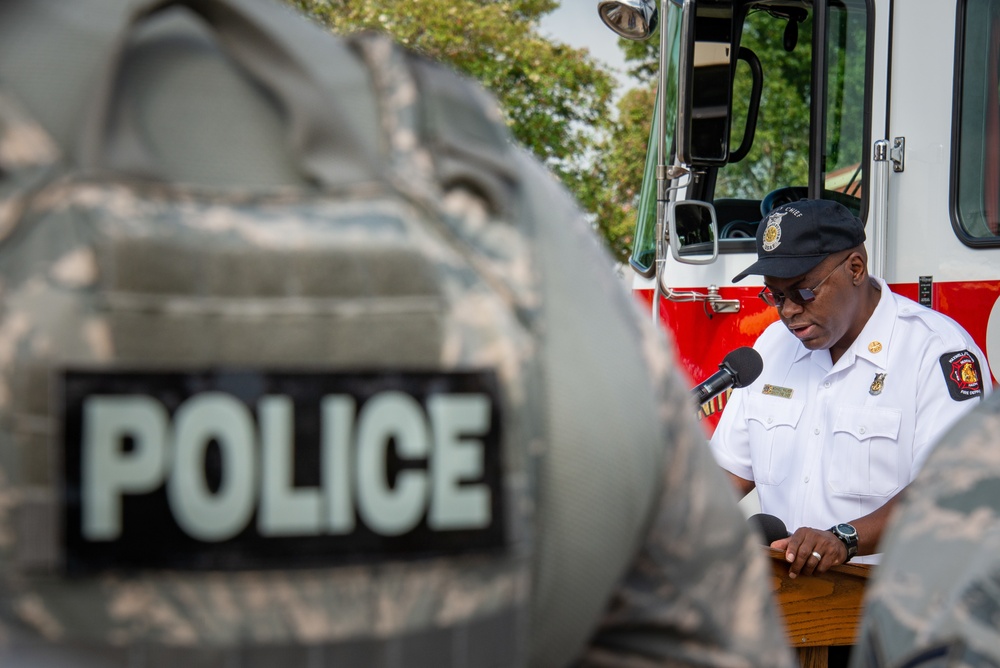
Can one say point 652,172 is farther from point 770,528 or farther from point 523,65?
point 523,65

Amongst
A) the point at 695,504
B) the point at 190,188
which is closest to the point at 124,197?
the point at 190,188

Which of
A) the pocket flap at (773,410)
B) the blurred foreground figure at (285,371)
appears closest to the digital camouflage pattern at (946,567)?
the blurred foreground figure at (285,371)

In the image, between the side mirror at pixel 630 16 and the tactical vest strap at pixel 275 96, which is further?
the side mirror at pixel 630 16

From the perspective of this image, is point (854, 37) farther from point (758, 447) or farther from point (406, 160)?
point (406, 160)

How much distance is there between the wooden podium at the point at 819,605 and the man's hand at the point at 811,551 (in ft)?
0.05

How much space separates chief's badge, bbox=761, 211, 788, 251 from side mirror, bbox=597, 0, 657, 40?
3.28 feet

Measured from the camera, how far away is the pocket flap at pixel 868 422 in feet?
9.30

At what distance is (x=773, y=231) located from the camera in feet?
10.2

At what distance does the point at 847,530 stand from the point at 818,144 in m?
1.31

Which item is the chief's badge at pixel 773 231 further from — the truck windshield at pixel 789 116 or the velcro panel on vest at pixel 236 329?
the velcro panel on vest at pixel 236 329

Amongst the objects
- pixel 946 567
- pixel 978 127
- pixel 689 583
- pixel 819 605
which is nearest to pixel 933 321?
pixel 978 127

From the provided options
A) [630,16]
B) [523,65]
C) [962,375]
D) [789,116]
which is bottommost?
[962,375]

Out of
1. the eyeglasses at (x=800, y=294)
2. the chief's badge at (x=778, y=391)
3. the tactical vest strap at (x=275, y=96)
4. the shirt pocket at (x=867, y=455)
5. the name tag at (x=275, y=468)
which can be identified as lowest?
the shirt pocket at (x=867, y=455)

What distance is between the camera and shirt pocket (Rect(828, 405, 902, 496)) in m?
2.81
